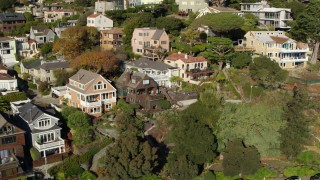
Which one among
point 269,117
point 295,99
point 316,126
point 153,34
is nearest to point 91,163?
point 269,117

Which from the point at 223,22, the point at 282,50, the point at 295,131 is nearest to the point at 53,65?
the point at 223,22

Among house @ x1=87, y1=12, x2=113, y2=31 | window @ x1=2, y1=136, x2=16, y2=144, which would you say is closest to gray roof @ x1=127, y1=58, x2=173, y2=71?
house @ x1=87, y1=12, x2=113, y2=31

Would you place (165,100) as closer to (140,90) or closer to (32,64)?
(140,90)

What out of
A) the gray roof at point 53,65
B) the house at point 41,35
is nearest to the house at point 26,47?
the house at point 41,35

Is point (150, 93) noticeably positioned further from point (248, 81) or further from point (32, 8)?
point (32, 8)

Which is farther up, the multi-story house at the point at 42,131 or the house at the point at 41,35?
the house at the point at 41,35

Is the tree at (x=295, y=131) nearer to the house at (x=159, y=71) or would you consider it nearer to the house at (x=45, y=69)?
the house at (x=159, y=71)

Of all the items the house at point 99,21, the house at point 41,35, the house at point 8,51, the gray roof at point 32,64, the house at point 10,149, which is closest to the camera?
the house at point 10,149
